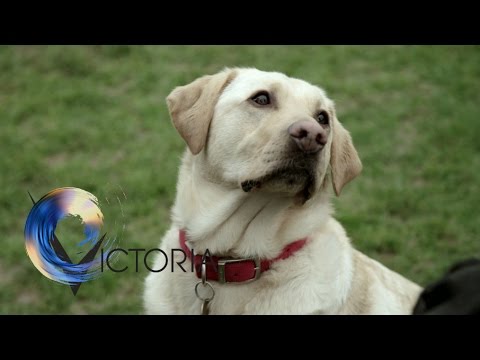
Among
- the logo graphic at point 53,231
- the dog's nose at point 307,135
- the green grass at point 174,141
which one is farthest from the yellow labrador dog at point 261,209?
the green grass at point 174,141

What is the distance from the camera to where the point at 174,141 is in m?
6.42

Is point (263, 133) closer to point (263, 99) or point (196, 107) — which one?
point (263, 99)

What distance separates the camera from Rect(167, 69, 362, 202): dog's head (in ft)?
10.0

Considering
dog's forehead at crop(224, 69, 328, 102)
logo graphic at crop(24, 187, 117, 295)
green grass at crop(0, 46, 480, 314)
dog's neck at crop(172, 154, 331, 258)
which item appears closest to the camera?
dog's neck at crop(172, 154, 331, 258)

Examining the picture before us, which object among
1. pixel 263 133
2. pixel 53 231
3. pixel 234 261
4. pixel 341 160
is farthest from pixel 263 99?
pixel 53 231

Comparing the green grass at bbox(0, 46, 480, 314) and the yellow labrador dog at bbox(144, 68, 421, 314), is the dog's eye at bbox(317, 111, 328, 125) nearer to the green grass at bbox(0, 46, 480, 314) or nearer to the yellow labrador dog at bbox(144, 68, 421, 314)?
the yellow labrador dog at bbox(144, 68, 421, 314)

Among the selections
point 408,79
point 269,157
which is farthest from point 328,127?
point 408,79

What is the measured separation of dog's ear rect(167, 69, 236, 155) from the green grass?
192cm

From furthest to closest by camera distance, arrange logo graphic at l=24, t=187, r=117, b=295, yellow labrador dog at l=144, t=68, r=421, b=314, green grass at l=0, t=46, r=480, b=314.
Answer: green grass at l=0, t=46, r=480, b=314, logo graphic at l=24, t=187, r=117, b=295, yellow labrador dog at l=144, t=68, r=421, b=314

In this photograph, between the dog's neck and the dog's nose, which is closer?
the dog's nose

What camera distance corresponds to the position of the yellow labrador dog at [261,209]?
10.4ft

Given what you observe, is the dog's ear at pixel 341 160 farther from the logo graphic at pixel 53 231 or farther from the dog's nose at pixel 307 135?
the logo graphic at pixel 53 231

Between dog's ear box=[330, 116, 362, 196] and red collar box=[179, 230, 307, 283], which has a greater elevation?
dog's ear box=[330, 116, 362, 196]

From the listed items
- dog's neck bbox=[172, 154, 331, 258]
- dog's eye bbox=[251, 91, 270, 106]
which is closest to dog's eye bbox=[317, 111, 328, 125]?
dog's eye bbox=[251, 91, 270, 106]
